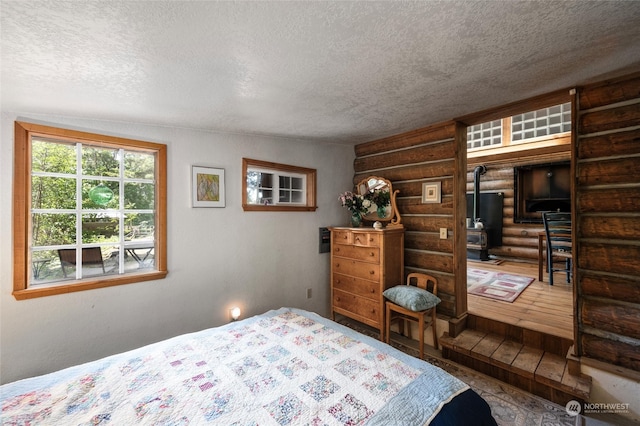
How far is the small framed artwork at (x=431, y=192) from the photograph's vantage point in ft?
9.86

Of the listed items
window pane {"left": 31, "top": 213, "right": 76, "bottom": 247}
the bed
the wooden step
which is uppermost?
window pane {"left": 31, "top": 213, "right": 76, "bottom": 247}

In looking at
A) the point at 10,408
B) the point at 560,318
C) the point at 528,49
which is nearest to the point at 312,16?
the point at 528,49

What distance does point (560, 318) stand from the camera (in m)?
2.73

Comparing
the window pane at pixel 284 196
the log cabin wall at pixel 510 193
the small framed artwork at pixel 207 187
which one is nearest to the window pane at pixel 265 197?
the window pane at pixel 284 196

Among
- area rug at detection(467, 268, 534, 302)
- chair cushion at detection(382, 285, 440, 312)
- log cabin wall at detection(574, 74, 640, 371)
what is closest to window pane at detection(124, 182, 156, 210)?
chair cushion at detection(382, 285, 440, 312)

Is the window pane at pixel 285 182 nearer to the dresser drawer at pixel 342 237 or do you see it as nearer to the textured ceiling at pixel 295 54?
the dresser drawer at pixel 342 237

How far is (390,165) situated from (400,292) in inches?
64.4

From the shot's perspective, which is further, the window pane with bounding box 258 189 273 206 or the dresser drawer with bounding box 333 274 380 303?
the window pane with bounding box 258 189 273 206

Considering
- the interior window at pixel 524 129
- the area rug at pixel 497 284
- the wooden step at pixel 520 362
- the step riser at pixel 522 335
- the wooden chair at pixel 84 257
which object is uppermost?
the interior window at pixel 524 129

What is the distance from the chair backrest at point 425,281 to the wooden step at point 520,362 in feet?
1.60

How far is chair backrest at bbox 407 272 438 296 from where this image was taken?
2894 mm

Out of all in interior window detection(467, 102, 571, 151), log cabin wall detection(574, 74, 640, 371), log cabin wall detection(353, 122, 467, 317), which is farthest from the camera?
interior window detection(467, 102, 571, 151)

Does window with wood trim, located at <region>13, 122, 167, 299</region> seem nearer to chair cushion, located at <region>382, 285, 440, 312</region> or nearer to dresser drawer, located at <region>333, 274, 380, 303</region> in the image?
dresser drawer, located at <region>333, 274, 380, 303</region>

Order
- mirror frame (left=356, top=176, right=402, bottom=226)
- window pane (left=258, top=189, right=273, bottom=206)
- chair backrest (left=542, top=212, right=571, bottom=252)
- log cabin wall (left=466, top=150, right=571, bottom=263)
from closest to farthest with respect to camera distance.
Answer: window pane (left=258, top=189, right=273, bottom=206) → mirror frame (left=356, top=176, right=402, bottom=226) → chair backrest (left=542, top=212, right=571, bottom=252) → log cabin wall (left=466, top=150, right=571, bottom=263)
